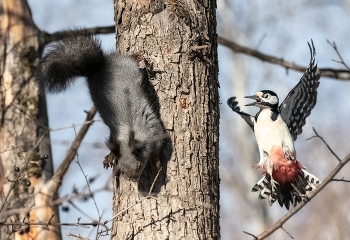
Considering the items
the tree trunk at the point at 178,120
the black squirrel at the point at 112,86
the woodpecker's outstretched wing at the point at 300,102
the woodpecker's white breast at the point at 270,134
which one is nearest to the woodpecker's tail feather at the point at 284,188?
the woodpecker's white breast at the point at 270,134

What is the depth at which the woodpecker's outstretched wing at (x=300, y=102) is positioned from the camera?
147 inches

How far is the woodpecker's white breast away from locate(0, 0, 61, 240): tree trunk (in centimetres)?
142

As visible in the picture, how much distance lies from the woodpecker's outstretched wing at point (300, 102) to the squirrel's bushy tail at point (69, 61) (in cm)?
140

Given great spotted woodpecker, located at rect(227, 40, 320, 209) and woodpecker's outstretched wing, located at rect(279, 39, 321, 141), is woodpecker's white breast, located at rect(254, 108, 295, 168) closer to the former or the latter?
great spotted woodpecker, located at rect(227, 40, 320, 209)

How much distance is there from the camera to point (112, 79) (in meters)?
3.00

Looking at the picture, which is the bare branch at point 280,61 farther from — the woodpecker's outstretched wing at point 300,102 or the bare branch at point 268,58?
the woodpecker's outstretched wing at point 300,102

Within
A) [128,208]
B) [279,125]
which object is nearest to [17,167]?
[128,208]

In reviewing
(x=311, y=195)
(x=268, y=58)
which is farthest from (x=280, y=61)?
(x=311, y=195)

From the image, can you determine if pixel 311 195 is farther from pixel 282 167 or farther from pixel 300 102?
pixel 300 102

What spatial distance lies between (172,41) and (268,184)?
1.39 metres

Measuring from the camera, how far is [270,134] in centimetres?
350

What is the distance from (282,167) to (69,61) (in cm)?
155

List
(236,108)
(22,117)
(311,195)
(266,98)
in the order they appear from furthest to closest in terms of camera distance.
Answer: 1. (22,117)
2. (236,108)
3. (266,98)
4. (311,195)

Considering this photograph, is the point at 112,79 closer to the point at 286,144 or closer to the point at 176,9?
the point at 176,9
